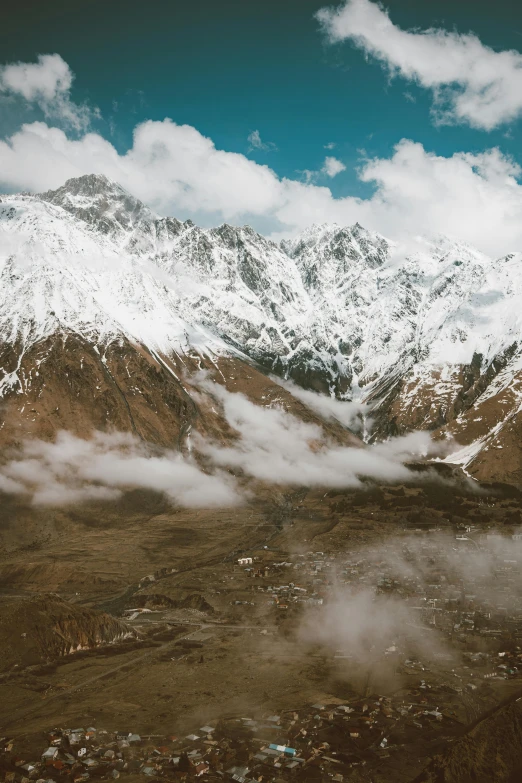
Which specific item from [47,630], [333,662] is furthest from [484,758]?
[47,630]

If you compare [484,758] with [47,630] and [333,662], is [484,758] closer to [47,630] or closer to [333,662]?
[333,662]

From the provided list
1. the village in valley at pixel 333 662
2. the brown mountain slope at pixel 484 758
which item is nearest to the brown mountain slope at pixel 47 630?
the village in valley at pixel 333 662

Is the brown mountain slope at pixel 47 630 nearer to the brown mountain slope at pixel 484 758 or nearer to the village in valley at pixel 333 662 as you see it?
the village in valley at pixel 333 662

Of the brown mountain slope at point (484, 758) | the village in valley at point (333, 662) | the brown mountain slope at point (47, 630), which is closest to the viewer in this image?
the brown mountain slope at point (484, 758)

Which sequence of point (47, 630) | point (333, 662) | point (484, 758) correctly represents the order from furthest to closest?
point (47, 630) < point (333, 662) < point (484, 758)

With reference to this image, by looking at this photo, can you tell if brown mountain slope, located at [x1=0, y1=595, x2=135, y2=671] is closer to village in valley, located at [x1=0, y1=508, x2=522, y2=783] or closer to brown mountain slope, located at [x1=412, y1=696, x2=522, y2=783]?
village in valley, located at [x1=0, y1=508, x2=522, y2=783]

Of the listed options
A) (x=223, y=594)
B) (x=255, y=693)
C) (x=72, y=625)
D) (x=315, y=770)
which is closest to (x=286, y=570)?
(x=223, y=594)

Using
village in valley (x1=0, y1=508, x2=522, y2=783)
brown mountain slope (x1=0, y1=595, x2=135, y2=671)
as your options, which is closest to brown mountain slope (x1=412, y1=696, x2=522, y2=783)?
village in valley (x1=0, y1=508, x2=522, y2=783)

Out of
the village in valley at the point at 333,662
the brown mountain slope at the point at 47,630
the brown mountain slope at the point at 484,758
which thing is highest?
the brown mountain slope at the point at 484,758

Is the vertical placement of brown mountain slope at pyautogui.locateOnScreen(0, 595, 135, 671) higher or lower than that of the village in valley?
lower

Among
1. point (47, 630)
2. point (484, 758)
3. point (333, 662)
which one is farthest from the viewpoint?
point (47, 630)

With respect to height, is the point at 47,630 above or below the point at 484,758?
below
